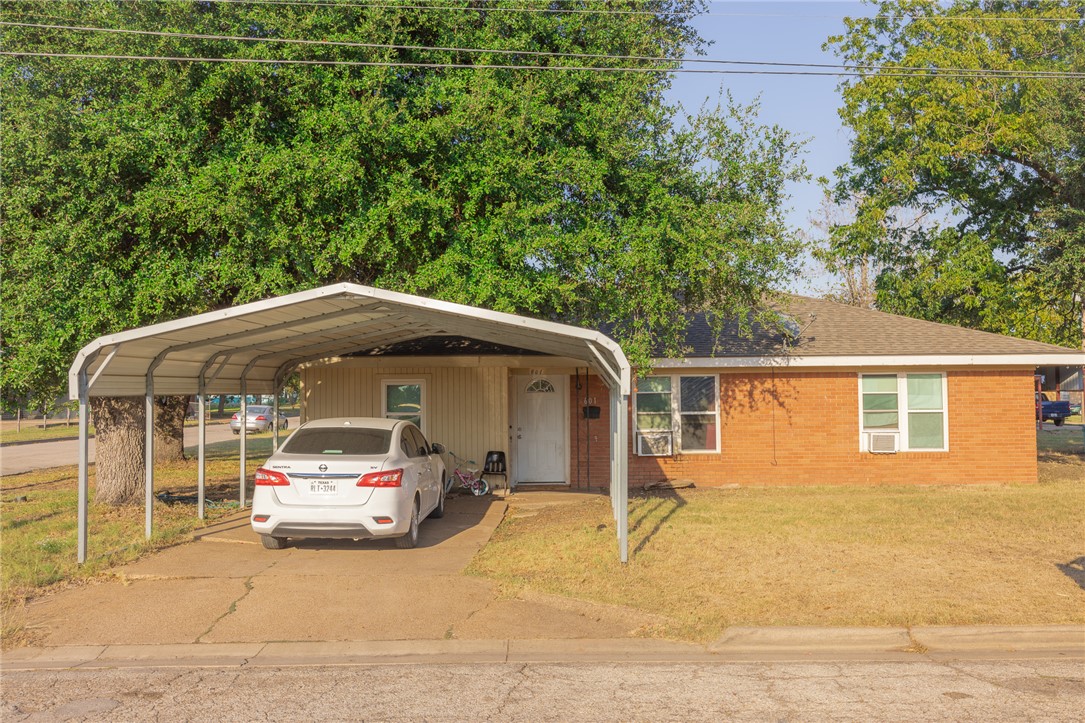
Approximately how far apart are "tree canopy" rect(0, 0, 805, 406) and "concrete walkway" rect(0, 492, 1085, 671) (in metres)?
4.42

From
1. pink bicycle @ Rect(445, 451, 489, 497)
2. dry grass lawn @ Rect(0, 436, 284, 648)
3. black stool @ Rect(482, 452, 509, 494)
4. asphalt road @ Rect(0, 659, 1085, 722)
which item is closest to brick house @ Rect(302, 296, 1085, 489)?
black stool @ Rect(482, 452, 509, 494)

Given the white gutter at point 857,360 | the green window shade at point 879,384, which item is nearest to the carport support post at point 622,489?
the white gutter at point 857,360

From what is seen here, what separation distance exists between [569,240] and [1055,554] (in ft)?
23.7

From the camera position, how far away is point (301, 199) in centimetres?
1199

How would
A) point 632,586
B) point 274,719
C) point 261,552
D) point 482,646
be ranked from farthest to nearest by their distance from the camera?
1. point 261,552
2. point 632,586
3. point 482,646
4. point 274,719

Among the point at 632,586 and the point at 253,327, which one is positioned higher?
the point at 253,327

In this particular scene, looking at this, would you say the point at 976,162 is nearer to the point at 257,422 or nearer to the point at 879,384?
the point at 879,384

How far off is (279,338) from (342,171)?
265 centimetres

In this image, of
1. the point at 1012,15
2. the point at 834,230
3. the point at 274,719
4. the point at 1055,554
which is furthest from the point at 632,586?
the point at 1012,15

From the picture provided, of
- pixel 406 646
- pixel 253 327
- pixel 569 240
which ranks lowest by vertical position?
pixel 406 646

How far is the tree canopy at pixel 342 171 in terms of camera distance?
11836 mm

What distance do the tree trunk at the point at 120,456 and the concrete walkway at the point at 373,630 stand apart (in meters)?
6.00

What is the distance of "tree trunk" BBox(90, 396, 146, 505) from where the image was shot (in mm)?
15039

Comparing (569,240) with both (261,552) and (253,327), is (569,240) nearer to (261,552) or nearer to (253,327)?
(253,327)
